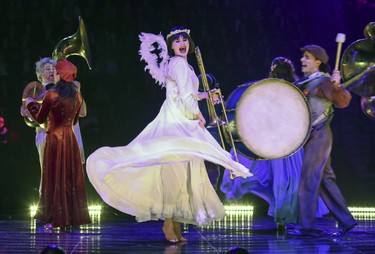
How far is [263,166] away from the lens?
8.55m

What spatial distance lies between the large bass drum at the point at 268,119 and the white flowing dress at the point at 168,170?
47 centimetres

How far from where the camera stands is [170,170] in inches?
264

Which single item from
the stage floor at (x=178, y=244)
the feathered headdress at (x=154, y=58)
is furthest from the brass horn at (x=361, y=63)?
the feathered headdress at (x=154, y=58)

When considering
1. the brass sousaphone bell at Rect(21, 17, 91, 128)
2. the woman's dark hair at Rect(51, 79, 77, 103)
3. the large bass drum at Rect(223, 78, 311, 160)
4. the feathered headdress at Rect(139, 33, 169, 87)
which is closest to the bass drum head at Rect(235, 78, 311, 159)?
the large bass drum at Rect(223, 78, 311, 160)

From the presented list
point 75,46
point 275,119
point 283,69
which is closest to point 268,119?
point 275,119

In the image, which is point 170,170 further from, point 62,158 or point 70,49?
point 70,49

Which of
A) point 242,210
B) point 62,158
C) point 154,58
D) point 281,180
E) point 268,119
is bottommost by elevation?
point 242,210

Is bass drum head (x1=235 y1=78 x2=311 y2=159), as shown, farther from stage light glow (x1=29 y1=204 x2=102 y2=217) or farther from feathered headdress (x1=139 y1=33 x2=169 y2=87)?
stage light glow (x1=29 y1=204 x2=102 y2=217)

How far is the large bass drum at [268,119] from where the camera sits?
7000mm

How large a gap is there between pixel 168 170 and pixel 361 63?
2.11 m

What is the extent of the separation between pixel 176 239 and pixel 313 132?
1626 mm

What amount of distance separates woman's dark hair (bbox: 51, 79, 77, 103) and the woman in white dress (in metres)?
0.94

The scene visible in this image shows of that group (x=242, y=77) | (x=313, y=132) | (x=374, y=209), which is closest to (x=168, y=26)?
(x=242, y=77)

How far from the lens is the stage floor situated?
6094mm
